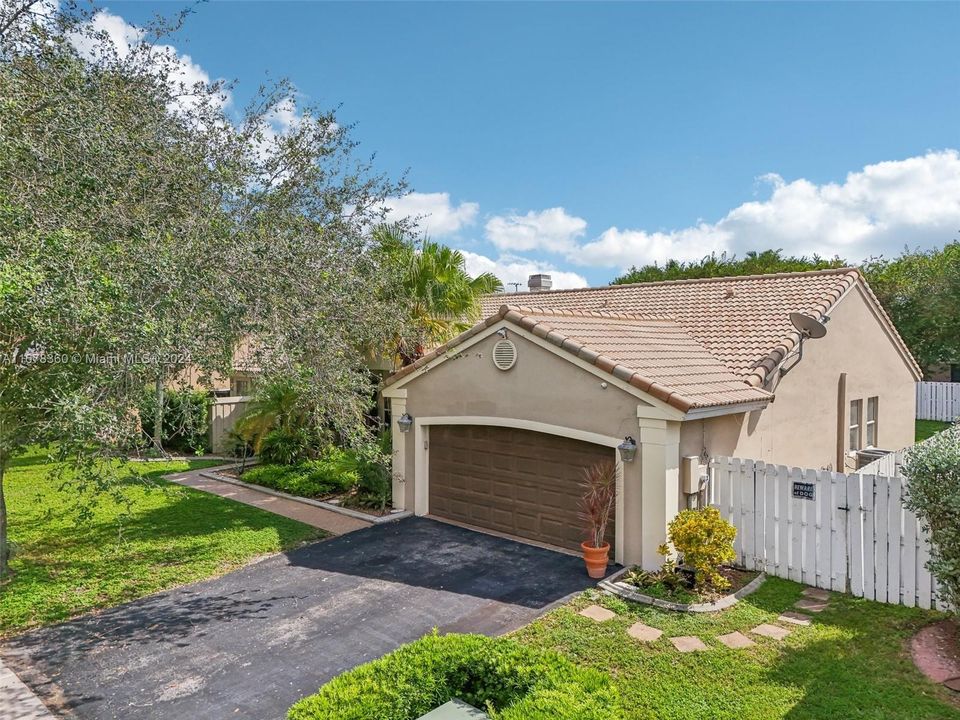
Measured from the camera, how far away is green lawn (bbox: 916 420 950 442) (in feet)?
82.2

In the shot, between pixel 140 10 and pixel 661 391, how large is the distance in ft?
35.5

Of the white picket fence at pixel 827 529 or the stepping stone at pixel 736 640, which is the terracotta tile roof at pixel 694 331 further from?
the stepping stone at pixel 736 640

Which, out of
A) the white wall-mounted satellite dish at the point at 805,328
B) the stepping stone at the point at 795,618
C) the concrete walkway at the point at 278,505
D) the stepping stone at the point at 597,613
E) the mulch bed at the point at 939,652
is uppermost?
the white wall-mounted satellite dish at the point at 805,328

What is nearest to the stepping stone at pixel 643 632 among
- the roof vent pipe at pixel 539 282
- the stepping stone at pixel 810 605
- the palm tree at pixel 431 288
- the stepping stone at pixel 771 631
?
the stepping stone at pixel 771 631

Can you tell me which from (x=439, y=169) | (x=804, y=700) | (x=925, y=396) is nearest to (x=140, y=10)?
(x=439, y=169)

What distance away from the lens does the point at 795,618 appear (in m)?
8.05

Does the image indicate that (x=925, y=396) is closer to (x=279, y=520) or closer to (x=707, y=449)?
(x=707, y=449)

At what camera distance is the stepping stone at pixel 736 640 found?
23.9ft

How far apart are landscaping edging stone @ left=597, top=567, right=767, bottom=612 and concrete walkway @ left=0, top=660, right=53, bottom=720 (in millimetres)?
7186

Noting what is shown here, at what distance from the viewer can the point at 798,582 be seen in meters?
9.29

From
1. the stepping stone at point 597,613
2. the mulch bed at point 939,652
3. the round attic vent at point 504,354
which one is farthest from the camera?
the round attic vent at point 504,354

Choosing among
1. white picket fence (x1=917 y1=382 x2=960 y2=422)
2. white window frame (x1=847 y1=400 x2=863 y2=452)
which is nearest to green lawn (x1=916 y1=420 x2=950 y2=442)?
white picket fence (x1=917 y1=382 x2=960 y2=422)

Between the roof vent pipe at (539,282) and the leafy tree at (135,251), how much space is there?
19.1 metres

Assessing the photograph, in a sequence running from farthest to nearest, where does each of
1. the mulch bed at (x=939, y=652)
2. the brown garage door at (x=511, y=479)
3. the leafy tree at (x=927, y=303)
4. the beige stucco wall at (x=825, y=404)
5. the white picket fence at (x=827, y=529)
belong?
the leafy tree at (x=927, y=303)
the beige stucco wall at (x=825, y=404)
the brown garage door at (x=511, y=479)
the white picket fence at (x=827, y=529)
the mulch bed at (x=939, y=652)
